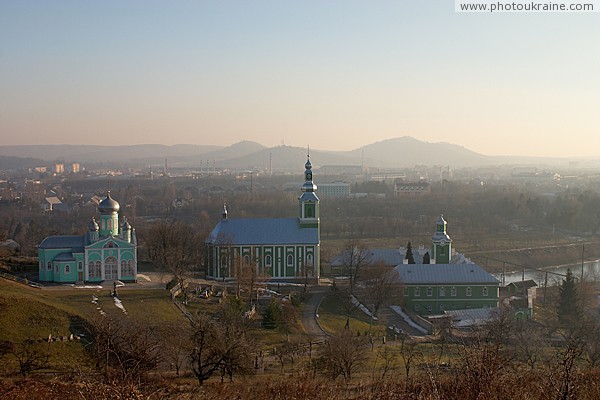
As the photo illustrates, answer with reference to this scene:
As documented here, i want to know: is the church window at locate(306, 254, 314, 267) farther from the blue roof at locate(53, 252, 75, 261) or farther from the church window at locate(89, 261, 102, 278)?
the blue roof at locate(53, 252, 75, 261)

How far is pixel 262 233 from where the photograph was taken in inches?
1190

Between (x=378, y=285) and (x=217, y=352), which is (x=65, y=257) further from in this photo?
(x=217, y=352)

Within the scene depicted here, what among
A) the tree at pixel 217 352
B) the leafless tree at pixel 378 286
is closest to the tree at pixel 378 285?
the leafless tree at pixel 378 286

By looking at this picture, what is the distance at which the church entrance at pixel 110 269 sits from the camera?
25.6m

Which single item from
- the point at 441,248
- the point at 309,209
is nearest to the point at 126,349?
the point at 309,209

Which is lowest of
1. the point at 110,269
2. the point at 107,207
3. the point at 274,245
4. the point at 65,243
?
the point at 110,269

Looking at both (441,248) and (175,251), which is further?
A: (441,248)

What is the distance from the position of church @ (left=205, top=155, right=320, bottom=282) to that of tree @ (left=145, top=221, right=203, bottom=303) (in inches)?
50.1

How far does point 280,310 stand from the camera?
71.7 ft

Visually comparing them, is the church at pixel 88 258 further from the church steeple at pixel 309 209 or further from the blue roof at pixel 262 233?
the church steeple at pixel 309 209

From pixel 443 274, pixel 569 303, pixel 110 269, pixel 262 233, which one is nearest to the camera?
pixel 569 303

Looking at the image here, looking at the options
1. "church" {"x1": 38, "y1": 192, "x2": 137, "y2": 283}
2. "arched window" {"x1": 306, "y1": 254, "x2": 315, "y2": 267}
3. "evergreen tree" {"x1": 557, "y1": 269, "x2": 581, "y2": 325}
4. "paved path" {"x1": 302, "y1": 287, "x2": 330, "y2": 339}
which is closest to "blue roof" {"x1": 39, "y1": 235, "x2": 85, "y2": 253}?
"church" {"x1": 38, "y1": 192, "x2": 137, "y2": 283}

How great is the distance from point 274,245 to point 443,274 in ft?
24.6

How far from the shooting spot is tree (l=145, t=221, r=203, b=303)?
85.5ft
